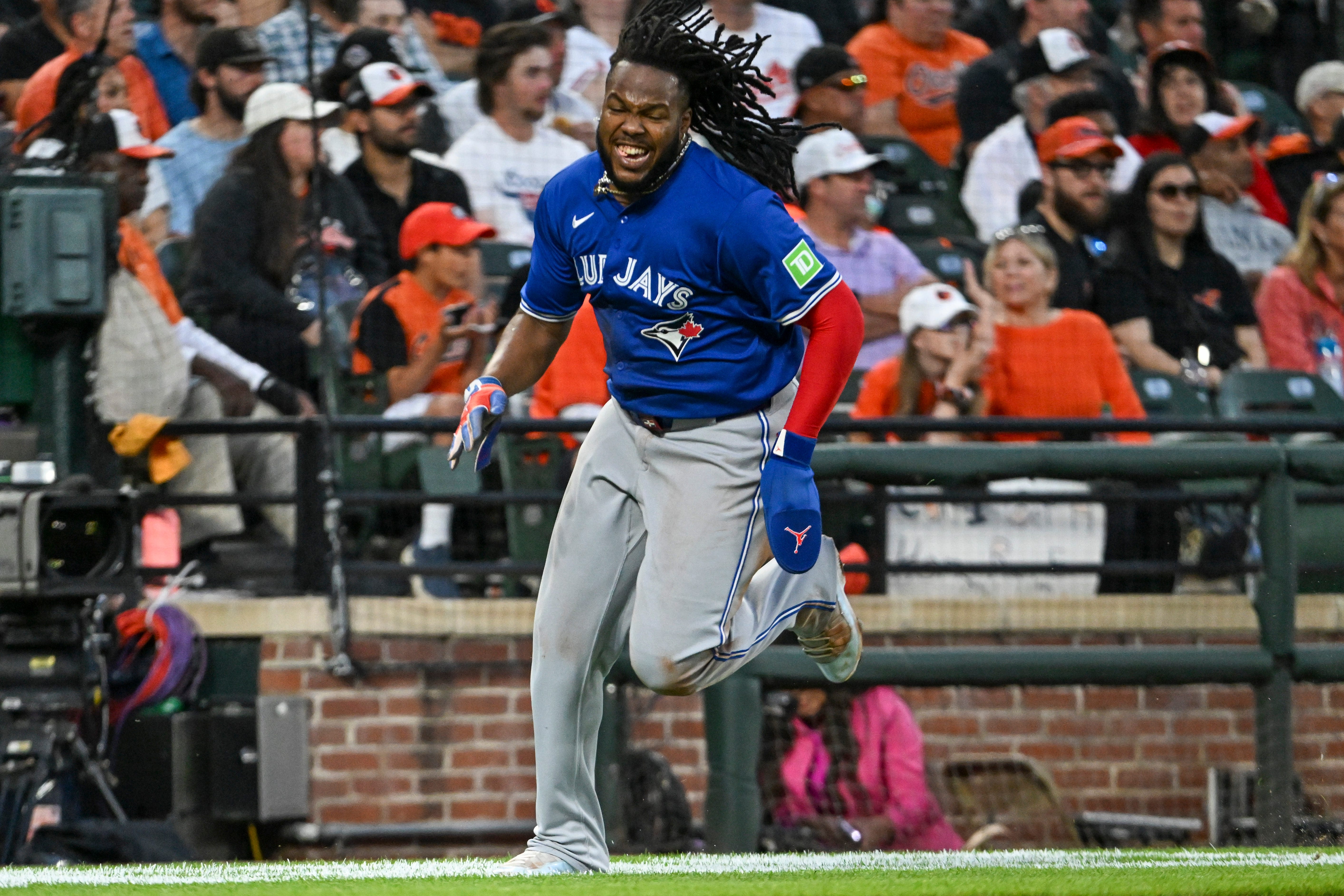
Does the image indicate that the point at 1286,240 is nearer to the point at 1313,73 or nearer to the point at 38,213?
the point at 1313,73

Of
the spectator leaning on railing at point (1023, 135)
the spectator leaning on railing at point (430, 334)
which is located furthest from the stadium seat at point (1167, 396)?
the spectator leaning on railing at point (430, 334)

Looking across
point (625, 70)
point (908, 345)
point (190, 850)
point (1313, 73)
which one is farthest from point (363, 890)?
point (1313, 73)

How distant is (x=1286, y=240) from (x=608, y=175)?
19.1 feet

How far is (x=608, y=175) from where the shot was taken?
3.82 metres

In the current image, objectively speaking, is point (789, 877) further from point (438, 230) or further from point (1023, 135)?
point (1023, 135)

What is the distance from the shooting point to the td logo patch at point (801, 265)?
147 inches

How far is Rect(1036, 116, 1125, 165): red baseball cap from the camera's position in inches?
323

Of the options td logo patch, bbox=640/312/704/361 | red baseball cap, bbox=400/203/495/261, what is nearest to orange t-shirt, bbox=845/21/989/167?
red baseball cap, bbox=400/203/495/261

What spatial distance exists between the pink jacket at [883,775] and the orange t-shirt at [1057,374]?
1.72 metres

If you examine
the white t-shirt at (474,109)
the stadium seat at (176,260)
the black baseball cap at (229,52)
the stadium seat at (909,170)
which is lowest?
the stadium seat at (176,260)

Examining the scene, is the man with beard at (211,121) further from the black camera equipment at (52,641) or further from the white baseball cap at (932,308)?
the white baseball cap at (932,308)

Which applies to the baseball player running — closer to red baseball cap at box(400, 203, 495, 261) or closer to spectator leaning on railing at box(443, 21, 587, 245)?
red baseball cap at box(400, 203, 495, 261)

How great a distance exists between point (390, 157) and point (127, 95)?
107 centimetres

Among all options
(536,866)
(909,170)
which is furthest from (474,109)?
(536,866)
